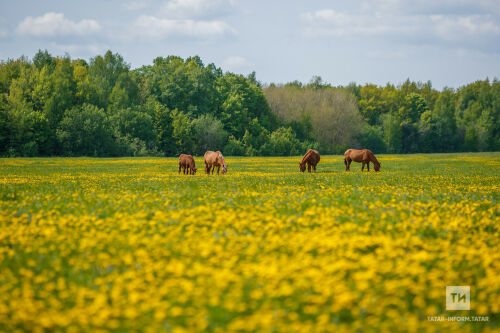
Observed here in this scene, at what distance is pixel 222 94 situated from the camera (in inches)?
4464

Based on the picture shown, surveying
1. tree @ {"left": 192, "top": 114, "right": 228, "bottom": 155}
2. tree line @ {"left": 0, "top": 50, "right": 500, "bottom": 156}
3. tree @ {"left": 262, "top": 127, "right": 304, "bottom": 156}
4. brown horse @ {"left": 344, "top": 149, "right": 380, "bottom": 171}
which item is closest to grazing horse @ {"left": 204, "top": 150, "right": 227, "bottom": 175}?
brown horse @ {"left": 344, "top": 149, "right": 380, "bottom": 171}

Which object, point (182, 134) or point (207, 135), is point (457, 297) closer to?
point (182, 134)

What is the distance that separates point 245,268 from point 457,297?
2931 mm

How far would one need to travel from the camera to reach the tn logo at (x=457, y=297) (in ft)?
20.2

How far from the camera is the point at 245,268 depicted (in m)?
6.93

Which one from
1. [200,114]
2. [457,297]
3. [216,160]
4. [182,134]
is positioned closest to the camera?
[457,297]

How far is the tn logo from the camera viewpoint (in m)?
6.17

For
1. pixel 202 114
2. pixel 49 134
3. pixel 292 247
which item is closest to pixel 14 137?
pixel 49 134

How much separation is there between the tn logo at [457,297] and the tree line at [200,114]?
247 ft

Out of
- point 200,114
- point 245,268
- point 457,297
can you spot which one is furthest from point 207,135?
point 457,297

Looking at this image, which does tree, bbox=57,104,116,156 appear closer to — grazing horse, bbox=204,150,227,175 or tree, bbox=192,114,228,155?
tree, bbox=192,114,228,155

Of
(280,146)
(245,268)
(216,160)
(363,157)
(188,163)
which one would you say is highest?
(280,146)

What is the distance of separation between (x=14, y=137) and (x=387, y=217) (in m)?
73.0

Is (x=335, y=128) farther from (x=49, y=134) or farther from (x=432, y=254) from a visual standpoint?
(x=432, y=254)
